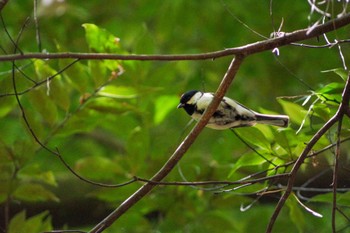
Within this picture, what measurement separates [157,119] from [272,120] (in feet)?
3.08

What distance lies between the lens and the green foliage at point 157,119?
7.95 feet

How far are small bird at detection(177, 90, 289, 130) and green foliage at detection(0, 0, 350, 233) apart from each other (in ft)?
0.16

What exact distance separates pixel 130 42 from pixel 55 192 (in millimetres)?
1571

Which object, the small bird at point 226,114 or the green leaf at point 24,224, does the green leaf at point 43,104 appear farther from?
the small bird at point 226,114

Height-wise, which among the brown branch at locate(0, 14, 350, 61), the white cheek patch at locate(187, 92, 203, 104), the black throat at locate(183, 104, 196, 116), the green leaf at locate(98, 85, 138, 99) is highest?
the brown branch at locate(0, 14, 350, 61)

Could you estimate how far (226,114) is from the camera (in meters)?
2.21

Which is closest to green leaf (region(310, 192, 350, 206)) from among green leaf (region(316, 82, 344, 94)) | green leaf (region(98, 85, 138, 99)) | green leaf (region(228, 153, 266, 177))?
green leaf (region(228, 153, 266, 177))

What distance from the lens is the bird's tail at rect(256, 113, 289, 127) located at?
2.38m

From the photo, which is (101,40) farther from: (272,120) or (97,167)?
(272,120)

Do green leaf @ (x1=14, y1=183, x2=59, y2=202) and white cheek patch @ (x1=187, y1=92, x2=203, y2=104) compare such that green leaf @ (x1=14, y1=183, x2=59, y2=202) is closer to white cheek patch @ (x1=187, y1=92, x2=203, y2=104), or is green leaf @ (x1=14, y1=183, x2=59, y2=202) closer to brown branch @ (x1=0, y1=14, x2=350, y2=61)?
white cheek patch @ (x1=187, y1=92, x2=203, y2=104)

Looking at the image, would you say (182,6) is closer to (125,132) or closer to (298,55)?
(298,55)

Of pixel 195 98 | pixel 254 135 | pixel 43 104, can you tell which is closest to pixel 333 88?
pixel 254 135

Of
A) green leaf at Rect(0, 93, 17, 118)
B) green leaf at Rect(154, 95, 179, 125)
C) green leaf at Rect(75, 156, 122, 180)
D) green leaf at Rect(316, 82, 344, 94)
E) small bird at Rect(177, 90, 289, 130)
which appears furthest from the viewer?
green leaf at Rect(154, 95, 179, 125)

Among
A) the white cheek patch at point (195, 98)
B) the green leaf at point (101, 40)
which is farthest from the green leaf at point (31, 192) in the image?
the white cheek patch at point (195, 98)
